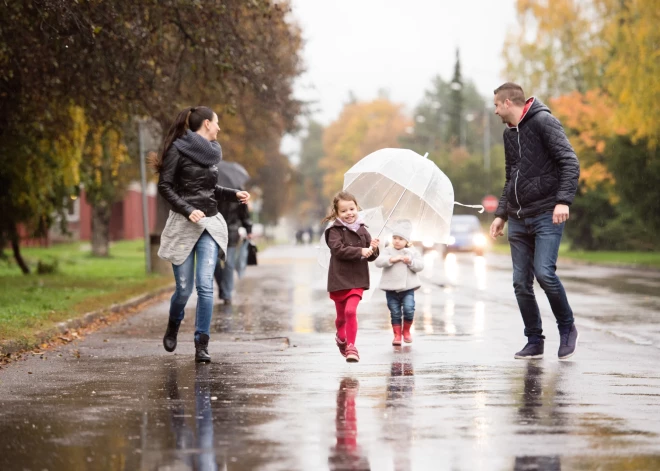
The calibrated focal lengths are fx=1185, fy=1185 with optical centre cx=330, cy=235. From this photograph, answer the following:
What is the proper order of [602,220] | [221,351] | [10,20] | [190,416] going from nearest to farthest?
[190,416], [221,351], [10,20], [602,220]

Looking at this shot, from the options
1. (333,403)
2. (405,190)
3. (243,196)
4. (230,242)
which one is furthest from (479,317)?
(333,403)

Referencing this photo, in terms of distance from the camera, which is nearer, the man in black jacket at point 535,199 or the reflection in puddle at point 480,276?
the man in black jacket at point 535,199

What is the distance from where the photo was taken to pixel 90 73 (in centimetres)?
1612

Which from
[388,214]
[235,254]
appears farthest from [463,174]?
[388,214]

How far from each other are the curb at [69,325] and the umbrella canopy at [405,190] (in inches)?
125

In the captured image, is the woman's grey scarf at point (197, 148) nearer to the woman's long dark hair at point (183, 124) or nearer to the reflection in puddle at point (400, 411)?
the woman's long dark hair at point (183, 124)

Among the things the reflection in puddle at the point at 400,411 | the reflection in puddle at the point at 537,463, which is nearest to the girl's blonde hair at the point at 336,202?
the reflection in puddle at the point at 400,411

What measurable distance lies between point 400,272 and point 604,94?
32.0m

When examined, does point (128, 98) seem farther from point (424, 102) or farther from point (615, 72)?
point (424, 102)

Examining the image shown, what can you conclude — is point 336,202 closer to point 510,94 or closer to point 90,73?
point 510,94

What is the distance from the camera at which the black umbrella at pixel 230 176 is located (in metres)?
16.9

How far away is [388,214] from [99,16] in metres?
5.05

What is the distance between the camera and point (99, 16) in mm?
13898

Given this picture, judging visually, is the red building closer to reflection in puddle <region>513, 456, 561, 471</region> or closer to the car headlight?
the car headlight
